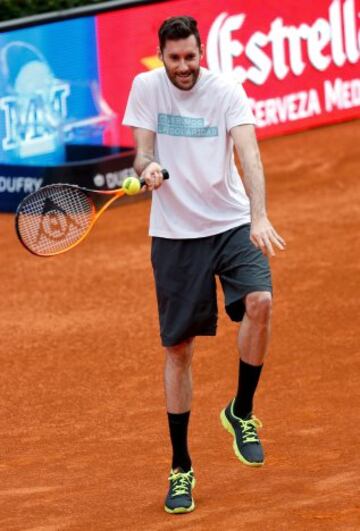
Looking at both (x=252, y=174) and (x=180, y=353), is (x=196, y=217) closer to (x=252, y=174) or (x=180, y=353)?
(x=252, y=174)

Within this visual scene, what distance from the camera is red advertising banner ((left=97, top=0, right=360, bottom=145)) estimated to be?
52.5 ft

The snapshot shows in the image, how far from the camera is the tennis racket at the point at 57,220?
775 cm

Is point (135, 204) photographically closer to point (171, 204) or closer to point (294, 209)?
point (294, 209)

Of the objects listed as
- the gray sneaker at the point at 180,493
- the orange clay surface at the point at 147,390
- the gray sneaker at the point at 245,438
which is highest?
the gray sneaker at the point at 245,438

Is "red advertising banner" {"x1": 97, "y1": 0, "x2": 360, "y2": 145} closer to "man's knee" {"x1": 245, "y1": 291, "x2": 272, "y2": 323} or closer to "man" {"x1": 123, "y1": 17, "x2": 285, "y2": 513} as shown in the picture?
"man" {"x1": 123, "y1": 17, "x2": 285, "y2": 513}

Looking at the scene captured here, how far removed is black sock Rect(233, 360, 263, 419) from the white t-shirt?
81 cm

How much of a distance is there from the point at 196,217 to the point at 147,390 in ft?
9.84

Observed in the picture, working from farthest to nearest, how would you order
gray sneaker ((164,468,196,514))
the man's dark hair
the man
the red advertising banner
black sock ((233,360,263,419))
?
the red advertising banner → black sock ((233,360,263,419)) → gray sneaker ((164,468,196,514)) → the man → the man's dark hair

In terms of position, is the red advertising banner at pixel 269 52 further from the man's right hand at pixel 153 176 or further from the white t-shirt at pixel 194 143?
the man's right hand at pixel 153 176

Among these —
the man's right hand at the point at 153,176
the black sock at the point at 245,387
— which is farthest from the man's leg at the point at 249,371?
the man's right hand at the point at 153,176

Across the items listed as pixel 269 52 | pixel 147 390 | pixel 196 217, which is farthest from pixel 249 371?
pixel 269 52

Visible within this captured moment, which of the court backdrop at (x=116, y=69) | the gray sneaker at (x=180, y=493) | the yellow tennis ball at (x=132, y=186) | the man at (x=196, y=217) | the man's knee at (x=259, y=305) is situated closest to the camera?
the yellow tennis ball at (x=132, y=186)

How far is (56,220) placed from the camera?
25.5 feet

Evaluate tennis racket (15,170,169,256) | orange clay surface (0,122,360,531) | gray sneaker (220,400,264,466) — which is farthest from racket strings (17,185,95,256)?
orange clay surface (0,122,360,531)
